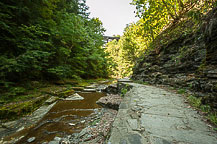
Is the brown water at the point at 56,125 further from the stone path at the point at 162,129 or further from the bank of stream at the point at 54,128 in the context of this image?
the stone path at the point at 162,129

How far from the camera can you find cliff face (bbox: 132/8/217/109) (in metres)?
2.31

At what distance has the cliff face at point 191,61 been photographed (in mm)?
2307

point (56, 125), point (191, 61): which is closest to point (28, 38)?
point (56, 125)

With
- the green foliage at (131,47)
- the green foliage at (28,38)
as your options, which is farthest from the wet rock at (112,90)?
the green foliage at (131,47)

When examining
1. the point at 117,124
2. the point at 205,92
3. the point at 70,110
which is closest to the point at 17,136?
the point at 70,110

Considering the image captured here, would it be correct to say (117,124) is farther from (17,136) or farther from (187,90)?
(187,90)

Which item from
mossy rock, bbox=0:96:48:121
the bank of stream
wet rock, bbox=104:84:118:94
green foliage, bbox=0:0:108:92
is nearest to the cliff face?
wet rock, bbox=104:84:118:94

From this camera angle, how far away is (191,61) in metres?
3.48

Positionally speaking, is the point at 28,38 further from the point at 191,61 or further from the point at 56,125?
the point at 191,61

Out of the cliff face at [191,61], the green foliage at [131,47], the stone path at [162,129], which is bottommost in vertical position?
the stone path at [162,129]

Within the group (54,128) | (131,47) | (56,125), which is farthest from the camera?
Result: (131,47)

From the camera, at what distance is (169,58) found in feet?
15.9

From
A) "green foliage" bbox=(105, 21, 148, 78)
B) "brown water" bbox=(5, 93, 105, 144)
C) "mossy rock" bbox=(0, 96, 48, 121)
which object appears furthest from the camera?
"green foliage" bbox=(105, 21, 148, 78)

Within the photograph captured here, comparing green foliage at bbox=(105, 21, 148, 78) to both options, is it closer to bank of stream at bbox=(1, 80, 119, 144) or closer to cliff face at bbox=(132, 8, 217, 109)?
cliff face at bbox=(132, 8, 217, 109)
